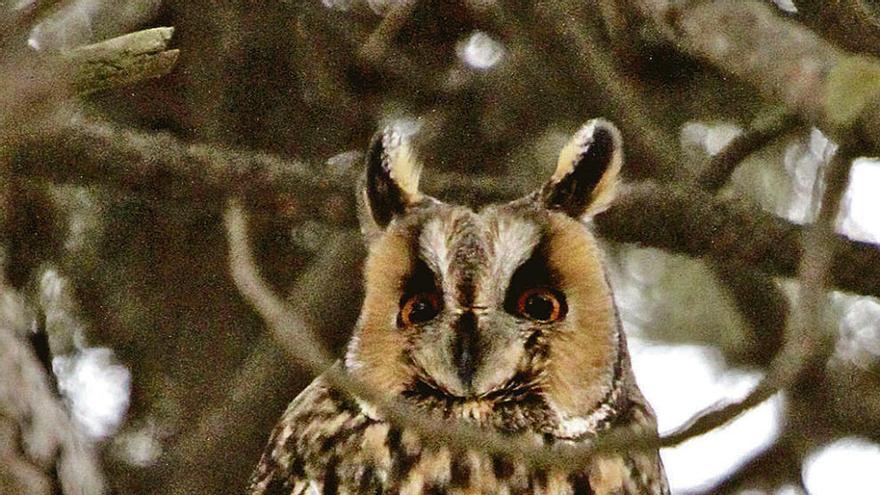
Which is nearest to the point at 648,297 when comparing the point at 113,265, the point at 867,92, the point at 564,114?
the point at 564,114

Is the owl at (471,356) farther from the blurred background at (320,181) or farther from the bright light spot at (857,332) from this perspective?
the bright light spot at (857,332)

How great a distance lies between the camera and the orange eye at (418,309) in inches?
95.7

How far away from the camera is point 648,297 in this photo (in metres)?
3.94

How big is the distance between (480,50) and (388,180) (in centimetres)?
102

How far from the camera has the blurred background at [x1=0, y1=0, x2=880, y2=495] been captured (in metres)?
2.88

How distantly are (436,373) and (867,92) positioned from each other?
0.99 meters

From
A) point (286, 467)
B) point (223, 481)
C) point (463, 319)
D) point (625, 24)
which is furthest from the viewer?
point (625, 24)

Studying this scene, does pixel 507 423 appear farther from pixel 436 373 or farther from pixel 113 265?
pixel 113 265

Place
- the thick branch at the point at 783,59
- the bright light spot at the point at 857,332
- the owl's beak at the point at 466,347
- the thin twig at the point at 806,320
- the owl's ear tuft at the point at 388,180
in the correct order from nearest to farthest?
the thin twig at the point at 806,320 < the thick branch at the point at 783,59 < the owl's beak at the point at 466,347 < the owl's ear tuft at the point at 388,180 < the bright light spot at the point at 857,332

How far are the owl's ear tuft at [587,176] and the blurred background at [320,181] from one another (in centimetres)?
12

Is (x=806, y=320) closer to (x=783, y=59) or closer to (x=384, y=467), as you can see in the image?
(x=783, y=59)

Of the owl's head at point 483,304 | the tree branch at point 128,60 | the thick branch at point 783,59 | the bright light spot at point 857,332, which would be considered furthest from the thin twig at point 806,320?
the bright light spot at point 857,332

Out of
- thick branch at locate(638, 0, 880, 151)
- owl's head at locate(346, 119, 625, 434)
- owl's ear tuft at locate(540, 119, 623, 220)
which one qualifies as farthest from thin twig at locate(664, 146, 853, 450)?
owl's ear tuft at locate(540, 119, 623, 220)

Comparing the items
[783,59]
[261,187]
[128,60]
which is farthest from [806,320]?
[261,187]
